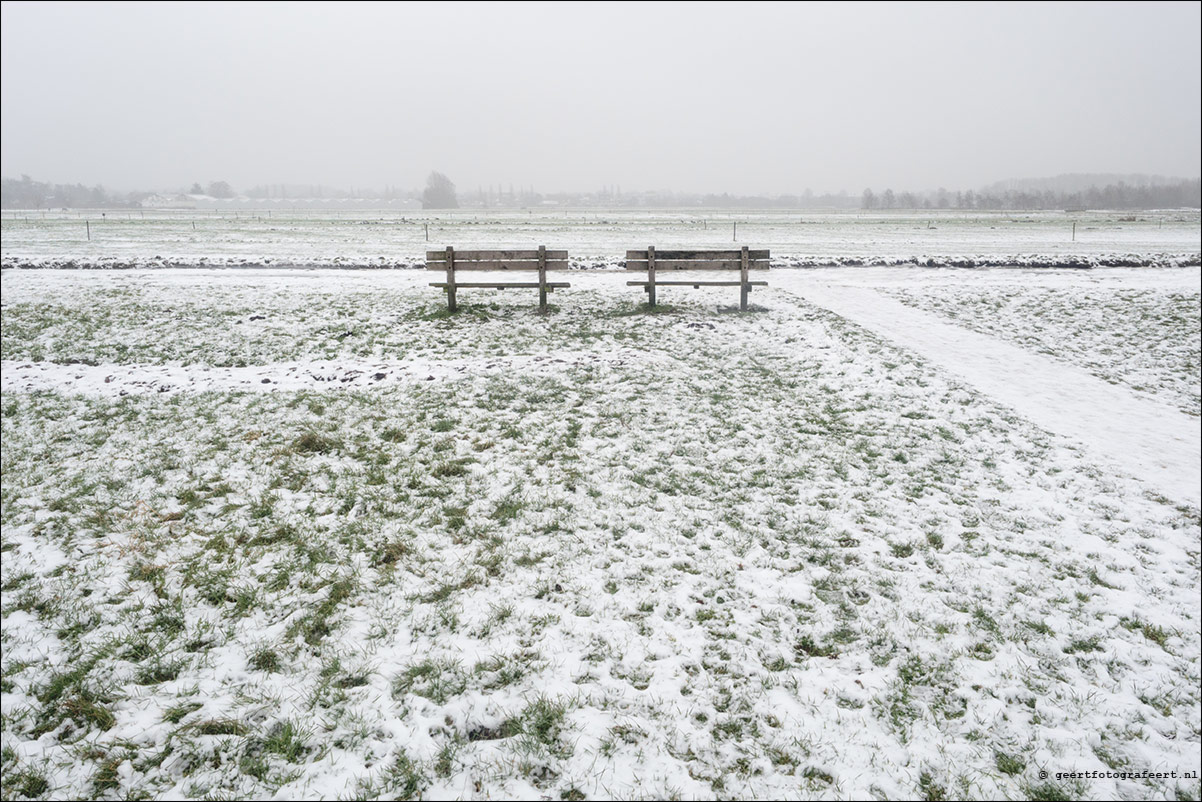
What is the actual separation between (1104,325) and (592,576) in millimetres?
17295

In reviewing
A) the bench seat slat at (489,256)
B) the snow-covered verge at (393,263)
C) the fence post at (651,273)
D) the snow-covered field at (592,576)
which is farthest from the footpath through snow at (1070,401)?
the snow-covered verge at (393,263)

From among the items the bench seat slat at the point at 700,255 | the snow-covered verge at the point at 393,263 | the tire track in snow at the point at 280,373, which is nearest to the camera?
the tire track in snow at the point at 280,373

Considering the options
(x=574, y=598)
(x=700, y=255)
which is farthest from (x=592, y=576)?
(x=700, y=255)

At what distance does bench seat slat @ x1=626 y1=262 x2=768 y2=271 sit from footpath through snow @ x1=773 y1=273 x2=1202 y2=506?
2972 mm

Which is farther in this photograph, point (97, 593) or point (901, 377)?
point (901, 377)

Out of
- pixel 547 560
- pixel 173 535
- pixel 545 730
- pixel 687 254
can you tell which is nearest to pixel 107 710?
pixel 173 535

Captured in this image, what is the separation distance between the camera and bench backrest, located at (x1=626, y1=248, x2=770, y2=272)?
51.1 feet

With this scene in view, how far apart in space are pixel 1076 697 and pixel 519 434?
21.6 feet

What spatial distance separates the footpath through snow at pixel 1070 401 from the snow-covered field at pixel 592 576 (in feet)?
0.29

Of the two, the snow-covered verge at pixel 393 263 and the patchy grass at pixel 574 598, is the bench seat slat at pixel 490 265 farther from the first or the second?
the snow-covered verge at pixel 393 263

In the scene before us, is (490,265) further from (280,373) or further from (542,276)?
(280,373)

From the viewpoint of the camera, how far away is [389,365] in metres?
11.8

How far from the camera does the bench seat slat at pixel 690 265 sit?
1552cm

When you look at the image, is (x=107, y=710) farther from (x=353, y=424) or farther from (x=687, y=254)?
(x=687, y=254)
